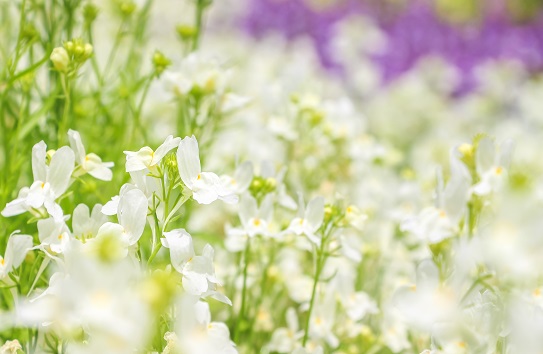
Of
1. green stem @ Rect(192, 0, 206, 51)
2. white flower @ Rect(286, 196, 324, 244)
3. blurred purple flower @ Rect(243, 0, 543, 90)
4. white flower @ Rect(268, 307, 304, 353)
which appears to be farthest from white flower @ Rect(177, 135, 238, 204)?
blurred purple flower @ Rect(243, 0, 543, 90)

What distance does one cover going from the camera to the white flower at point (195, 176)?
18.4 inches

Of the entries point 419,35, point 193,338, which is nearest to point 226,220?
point 193,338

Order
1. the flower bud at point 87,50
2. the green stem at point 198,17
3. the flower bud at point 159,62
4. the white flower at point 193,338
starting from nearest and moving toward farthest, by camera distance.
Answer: the white flower at point 193,338 < the flower bud at point 87,50 < the flower bud at point 159,62 < the green stem at point 198,17

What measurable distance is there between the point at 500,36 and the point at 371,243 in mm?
2051

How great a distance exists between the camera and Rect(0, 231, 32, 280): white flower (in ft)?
1.60

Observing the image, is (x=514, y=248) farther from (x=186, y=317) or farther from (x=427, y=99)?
(x=427, y=99)

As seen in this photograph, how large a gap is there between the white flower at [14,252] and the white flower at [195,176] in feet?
0.39

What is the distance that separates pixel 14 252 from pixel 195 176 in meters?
0.14

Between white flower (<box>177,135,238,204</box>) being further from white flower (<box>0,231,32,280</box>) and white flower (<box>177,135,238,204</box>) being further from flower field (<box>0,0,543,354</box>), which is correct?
white flower (<box>0,231,32,280</box>)

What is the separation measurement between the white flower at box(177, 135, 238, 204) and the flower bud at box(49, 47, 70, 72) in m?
0.16

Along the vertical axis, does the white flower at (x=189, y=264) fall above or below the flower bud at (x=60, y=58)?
below

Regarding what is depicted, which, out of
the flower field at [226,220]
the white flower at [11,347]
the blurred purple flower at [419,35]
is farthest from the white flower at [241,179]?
the blurred purple flower at [419,35]

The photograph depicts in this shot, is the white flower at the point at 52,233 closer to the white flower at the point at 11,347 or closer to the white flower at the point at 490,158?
the white flower at the point at 11,347

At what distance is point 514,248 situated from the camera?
43 centimetres
